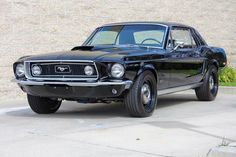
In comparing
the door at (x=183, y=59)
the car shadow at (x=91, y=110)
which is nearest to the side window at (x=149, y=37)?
the door at (x=183, y=59)

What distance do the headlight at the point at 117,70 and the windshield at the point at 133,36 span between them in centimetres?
154

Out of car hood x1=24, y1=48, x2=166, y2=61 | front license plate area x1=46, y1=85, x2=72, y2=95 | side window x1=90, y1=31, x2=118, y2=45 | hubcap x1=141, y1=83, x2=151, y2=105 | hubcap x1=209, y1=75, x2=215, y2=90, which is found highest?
side window x1=90, y1=31, x2=118, y2=45

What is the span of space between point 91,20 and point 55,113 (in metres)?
4.93

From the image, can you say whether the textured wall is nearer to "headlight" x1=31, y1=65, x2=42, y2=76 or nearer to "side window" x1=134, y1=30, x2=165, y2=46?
"headlight" x1=31, y1=65, x2=42, y2=76

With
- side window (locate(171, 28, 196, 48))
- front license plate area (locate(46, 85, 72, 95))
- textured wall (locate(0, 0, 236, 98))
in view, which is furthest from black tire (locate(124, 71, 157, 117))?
textured wall (locate(0, 0, 236, 98))

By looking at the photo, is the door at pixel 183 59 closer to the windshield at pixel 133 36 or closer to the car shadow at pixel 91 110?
the windshield at pixel 133 36

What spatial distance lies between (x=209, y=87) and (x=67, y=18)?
419 centimetres

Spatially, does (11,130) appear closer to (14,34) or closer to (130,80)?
(130,80)

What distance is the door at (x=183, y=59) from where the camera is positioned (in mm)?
9781

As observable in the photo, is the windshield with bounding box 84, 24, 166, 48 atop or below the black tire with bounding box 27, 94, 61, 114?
atop

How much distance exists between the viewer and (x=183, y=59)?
1012 centimetres

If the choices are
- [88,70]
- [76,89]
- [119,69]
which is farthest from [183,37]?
[76,89]

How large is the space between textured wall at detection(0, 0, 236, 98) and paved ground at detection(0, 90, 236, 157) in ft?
6.65

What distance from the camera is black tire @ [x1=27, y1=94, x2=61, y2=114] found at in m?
9.40
